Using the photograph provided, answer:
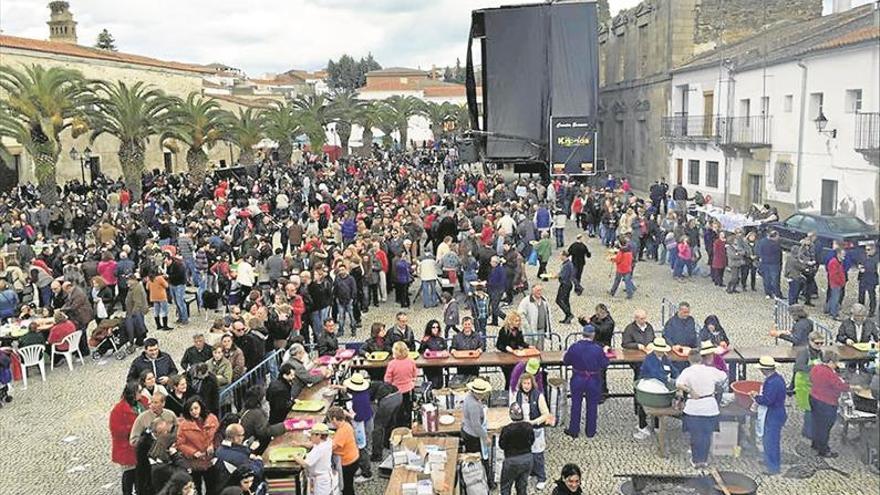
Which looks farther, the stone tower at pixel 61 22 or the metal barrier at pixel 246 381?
the stone tower at pixel 61 22

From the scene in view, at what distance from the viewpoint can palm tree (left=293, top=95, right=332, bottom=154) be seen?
48.6 m

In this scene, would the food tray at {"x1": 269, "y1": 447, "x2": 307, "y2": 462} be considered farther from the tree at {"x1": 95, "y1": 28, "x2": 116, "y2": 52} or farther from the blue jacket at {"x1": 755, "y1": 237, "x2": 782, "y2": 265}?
the tree at {"x1": 95, "y1": 28, "x2": 116, "y2": 52}

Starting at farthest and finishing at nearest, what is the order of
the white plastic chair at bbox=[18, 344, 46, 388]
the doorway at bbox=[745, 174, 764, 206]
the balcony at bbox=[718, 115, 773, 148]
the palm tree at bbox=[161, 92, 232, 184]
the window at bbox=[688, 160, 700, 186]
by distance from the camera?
the palm tree at bbox=[161, 92, 232, 184] → the window at bbox=[688, 160, 700, 186] → the doorway at bbox=[745, 174, 764, 206] → the balcony at bbox=[718, 115, 773, 148] → the white plastic chair at bbox=[18, 344, 46, 388]

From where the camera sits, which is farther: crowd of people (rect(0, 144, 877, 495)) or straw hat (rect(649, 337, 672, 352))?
straw hat (rect(649, 337, 672, 352))

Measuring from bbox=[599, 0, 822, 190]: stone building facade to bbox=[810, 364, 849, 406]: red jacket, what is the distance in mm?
29154

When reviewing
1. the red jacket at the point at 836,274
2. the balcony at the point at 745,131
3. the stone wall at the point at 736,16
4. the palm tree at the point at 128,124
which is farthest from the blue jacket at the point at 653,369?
the stone wall at the point at 736,16

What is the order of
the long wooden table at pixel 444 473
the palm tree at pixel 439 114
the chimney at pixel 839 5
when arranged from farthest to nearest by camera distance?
the palm tree at pixel 439 114
the chimney at pixel 839 5
the long wooden table at pixel 444 473

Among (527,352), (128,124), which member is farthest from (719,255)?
(128,124)

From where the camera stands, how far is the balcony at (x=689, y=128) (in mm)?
32625

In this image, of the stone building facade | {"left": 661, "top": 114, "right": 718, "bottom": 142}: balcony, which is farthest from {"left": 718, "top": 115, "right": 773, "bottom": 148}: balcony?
the stone building facade

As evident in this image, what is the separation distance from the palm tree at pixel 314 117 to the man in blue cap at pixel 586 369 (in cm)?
3989

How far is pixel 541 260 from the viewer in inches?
758

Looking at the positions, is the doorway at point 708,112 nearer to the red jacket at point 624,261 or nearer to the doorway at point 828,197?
the doorway at point 828,197

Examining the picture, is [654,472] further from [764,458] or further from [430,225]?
[430,225]
